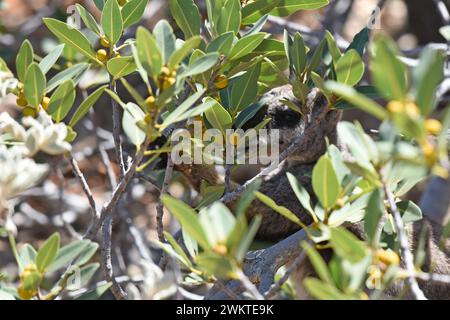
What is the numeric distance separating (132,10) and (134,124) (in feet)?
1.01

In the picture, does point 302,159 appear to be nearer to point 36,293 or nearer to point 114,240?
point 114,240

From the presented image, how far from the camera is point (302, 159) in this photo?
2.63 m

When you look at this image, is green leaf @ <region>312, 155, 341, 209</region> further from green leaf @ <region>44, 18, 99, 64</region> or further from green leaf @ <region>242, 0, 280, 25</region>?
green leaf @ <region>44, 18, 99, 64</region>

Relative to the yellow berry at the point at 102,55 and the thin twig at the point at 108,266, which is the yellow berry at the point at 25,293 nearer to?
the thin twig at the point at 108,266

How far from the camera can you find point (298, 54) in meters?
1.70

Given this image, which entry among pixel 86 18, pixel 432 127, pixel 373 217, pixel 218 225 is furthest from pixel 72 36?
pixel 432 127

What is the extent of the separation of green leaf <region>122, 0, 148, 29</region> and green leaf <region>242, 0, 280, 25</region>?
0.27 metres

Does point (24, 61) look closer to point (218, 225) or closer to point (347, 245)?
point (218, 225)

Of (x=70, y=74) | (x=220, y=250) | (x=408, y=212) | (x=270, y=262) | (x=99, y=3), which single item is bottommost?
(x=270, y=262)

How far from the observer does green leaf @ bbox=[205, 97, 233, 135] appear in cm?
163

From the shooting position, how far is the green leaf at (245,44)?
1553 millimetres

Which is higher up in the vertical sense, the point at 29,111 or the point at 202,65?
the point at 202,65

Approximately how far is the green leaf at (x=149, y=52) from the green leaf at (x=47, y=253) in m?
0.36

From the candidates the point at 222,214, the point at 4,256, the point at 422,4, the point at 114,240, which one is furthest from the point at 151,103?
the point at 422,4
